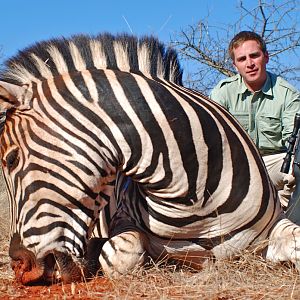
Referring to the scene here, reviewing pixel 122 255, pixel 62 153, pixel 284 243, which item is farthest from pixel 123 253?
pixel 284 243

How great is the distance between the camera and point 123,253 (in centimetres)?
271

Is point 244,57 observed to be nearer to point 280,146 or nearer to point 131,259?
point 280,146

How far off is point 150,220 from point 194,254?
0.27m

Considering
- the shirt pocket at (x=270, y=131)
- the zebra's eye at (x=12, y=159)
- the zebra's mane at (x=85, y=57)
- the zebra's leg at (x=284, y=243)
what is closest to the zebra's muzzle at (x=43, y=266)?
the zebra's eye at (x=12, y=159)

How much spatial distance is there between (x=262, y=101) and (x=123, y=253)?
1820 mm

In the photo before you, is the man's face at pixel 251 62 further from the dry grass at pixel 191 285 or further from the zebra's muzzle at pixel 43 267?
the zebra's muzzle at pixel 43 267

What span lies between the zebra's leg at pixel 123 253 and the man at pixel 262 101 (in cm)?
143

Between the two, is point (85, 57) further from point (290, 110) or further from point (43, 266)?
point (290, 110)

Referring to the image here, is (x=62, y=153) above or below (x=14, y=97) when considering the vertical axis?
below

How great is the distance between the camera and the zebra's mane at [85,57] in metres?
2.80

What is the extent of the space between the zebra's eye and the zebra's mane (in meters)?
0.37

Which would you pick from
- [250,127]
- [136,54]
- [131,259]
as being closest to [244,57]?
[250,127]

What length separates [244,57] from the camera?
3967 millimetres

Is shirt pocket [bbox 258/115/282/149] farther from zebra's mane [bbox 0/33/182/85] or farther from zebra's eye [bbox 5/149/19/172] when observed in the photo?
zebra's eye [bbox 5/149/19/172]
